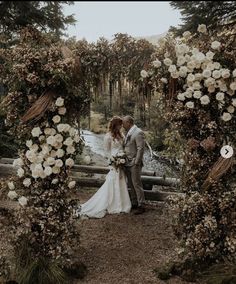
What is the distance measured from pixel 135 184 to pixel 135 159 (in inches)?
19.5

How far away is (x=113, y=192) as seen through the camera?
8.48 metres

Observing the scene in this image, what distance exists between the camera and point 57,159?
18.9 ft

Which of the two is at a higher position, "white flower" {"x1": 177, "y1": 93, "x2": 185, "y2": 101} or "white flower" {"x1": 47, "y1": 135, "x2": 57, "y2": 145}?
"white flower" {"x1": 177, "y1": 93, "x2": 185, "y2": 101}

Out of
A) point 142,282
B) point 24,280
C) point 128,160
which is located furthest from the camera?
point 128,160

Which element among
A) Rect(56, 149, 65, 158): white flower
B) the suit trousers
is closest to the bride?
the suit trousers

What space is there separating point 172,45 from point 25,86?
2002 mm

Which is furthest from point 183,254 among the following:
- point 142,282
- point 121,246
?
point 121,246

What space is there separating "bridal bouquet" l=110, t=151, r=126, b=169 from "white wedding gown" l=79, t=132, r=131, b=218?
114 millimetres

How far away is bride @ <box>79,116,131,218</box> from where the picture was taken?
27.5 ft

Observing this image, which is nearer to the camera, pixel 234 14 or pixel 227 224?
pixel 234 14

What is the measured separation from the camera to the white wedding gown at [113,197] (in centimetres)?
838

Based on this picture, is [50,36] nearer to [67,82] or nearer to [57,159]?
[67,82]

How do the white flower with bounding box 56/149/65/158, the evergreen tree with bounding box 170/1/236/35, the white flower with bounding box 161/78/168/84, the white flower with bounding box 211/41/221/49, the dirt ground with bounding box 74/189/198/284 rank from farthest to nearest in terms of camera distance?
the dirt ground with bounding box 74/189/198/284, the white flower with bounding box 161/78/168/84, the white flower with bounding box 56/149/65/158, the white flower with bounding box 211/41/221/49, the evergreen tree with bounding box 170/1/236/35

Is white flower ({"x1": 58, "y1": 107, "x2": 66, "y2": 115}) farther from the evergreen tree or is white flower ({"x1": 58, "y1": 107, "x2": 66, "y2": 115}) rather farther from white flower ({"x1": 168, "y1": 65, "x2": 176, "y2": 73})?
the evergreen tree
